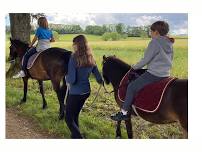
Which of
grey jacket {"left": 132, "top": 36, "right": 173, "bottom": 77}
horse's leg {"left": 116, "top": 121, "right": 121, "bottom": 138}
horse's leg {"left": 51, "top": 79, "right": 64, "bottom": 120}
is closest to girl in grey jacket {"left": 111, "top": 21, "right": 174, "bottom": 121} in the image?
grey jacket {"left": 132, "top": 36, "right": 173, "bottom": 77}

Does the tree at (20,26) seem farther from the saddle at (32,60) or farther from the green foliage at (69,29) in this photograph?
the green foliage at (69,29)

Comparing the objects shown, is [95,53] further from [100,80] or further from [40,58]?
[40,58]

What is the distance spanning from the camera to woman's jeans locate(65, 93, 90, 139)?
21.4 ft

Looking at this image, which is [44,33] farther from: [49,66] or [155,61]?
[155,61]

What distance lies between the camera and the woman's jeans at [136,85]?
6367 millimetres

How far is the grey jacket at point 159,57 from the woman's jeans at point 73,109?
1.09 m

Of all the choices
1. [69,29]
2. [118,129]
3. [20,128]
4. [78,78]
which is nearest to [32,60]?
[69,29]

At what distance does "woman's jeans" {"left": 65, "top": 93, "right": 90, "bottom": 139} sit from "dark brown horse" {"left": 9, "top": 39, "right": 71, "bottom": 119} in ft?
2.47

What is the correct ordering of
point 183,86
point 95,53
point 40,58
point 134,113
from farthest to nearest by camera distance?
point 40,58
point 95,53
point 134,113
point 183,86

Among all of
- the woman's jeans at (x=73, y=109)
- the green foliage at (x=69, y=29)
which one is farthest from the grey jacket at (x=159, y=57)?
the green foliage at (x=69, y=29)
